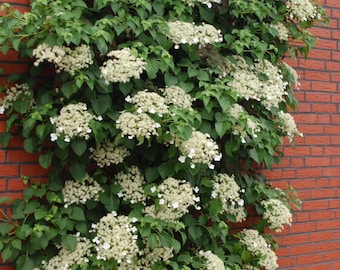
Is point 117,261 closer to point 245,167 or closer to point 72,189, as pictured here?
point 72,189

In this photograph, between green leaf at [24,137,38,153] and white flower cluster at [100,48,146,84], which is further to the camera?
green leaf at [24,137,38,153]

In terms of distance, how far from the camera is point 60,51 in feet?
10.7

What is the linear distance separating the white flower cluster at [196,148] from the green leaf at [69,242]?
2.24 ft

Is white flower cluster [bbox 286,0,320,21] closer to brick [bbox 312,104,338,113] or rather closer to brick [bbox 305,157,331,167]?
brick [bbox 312,104,338,113]

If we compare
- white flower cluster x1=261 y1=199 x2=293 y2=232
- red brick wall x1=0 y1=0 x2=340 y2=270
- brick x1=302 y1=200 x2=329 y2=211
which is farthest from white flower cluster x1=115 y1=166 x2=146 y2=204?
brick x1=302 y1=200 x2=329 y2=211

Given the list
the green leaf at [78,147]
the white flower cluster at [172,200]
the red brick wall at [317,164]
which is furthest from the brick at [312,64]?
the green leaf at [78,147]

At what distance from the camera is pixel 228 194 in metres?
3.73

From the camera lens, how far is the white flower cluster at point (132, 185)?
11.4ft

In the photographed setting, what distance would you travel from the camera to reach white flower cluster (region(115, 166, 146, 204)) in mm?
3486

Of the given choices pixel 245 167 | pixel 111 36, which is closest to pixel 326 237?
pixel 245 167

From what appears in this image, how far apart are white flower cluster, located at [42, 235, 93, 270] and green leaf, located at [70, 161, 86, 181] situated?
32 centimetres

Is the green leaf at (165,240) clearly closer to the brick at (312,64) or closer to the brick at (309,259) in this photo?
the brick at (309,259)

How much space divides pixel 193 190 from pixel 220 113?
46 cm

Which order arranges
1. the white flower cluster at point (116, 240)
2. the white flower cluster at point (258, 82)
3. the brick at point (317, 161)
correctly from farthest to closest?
1. the brick at point (317, 161)
2. the white flower cluster at point (258, 82)
3. the white flower cluster at point (116, 240)
